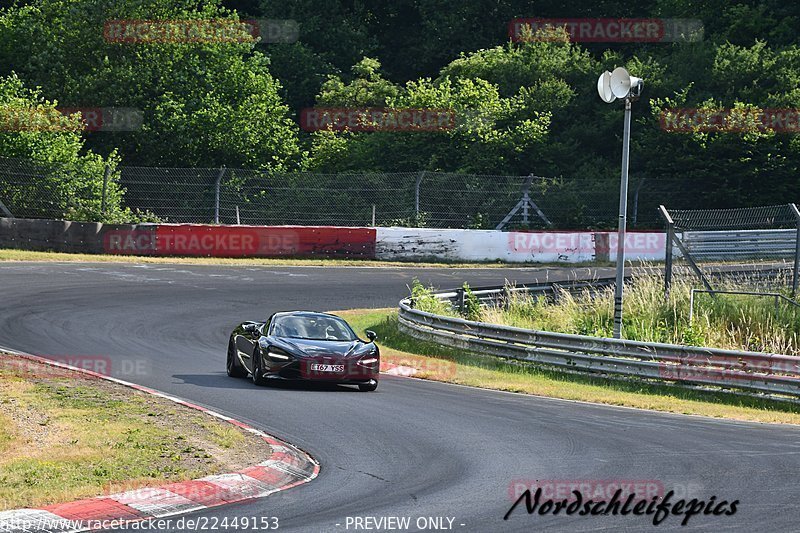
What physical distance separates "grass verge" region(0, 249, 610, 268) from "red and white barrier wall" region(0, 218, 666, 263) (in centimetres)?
26

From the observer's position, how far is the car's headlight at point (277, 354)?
1692 centimetres

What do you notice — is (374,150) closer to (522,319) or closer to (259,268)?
(259,268)

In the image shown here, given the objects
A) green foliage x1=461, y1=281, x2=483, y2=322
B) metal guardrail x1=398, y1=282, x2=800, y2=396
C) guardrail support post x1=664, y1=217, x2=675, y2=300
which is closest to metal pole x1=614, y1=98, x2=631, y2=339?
metal guardrail x1=398, y1=282, x2=800, y2=396

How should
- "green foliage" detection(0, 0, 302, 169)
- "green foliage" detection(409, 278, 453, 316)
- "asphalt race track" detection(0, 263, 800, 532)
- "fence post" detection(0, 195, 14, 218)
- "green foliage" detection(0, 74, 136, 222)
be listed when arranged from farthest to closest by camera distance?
"green foliage" detection(0, 0, 302, 169) < "green foliage" detection(0, 74, 136, 222) < "fence post" detection(0, 195, 14, 218) < "green foliage" detection(409, 278, 453, 316) < "asphalt race track" detection(0, 263, 800, 532)

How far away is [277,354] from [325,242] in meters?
20.0

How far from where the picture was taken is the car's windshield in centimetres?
→ 1767

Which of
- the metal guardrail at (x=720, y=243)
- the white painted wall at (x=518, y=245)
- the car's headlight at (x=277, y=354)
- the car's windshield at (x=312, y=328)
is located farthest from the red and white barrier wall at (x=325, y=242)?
the car's headlight at (x=277, y=354)

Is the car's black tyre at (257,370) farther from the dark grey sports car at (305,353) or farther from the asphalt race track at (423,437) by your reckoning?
the asphalt race track at (423,437)

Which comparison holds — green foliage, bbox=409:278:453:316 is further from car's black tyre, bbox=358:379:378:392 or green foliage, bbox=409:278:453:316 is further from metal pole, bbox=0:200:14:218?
metal pole, bbox=0:200:14:218

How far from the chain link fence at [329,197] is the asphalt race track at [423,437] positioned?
388 inches

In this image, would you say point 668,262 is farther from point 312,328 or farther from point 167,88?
point 167,88

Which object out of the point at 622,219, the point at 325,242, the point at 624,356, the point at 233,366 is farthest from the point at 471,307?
the point at 325,242

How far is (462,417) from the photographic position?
47.9 ft

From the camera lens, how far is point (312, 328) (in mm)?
17984
